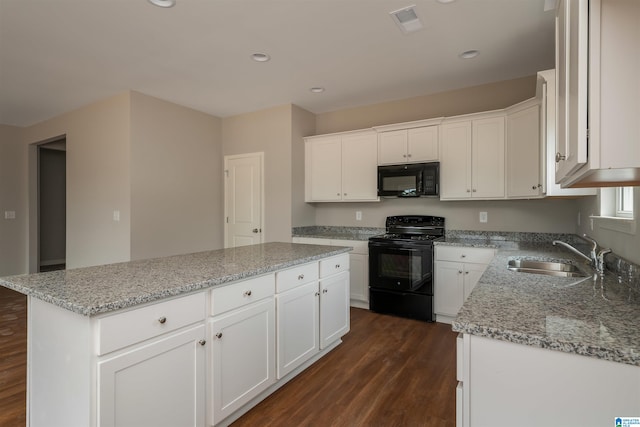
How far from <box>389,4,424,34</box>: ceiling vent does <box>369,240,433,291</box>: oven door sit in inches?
80.0

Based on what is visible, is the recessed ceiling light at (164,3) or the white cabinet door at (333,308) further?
the white cabinet door at (333,308)

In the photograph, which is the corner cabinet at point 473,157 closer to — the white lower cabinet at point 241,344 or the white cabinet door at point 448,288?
the white cabinet door at point 448,288

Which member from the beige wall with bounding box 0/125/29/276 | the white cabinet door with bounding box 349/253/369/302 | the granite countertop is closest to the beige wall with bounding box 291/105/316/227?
the white cabinet door with bounding box 349/253/369/302

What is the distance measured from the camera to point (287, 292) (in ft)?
7.28

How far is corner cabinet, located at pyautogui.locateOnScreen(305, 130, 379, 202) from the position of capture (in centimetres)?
420

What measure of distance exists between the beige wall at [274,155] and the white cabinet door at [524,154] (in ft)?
8.41

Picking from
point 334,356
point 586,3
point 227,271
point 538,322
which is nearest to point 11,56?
point 227,271

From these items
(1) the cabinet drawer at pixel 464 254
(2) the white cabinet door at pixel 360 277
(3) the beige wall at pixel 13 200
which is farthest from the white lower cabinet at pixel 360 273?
(3) the beige wall at pixel 13 200

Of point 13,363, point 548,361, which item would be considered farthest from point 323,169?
point 548,361

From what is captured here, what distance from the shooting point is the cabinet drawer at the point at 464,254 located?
10.7 feet

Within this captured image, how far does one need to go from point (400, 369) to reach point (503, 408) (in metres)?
1.59

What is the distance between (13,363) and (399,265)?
11.4 feet

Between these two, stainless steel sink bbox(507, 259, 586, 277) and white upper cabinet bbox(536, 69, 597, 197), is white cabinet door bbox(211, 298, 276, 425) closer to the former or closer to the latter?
stainless steel sink bbox(507, 259, 586, 277)

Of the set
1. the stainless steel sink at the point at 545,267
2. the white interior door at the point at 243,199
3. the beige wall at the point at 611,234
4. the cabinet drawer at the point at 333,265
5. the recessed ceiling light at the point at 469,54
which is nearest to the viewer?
the beige wall at the point at 611,234
